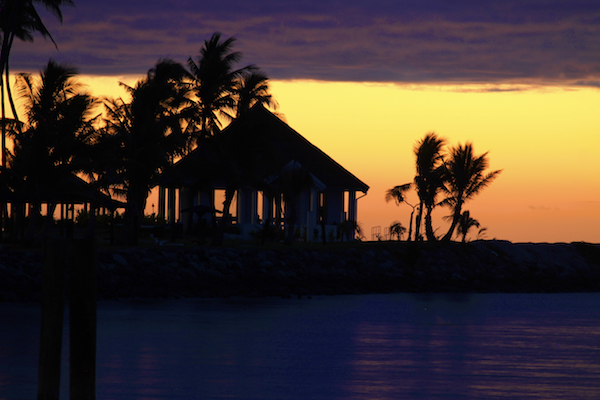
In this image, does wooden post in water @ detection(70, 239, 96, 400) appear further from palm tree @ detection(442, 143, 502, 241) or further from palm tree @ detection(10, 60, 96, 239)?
palm tree @ detection(442, 143, 502, 241)

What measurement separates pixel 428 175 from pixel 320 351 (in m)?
27.6

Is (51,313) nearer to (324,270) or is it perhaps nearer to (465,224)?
(324,270)

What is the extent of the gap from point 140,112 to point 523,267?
64.4 feet

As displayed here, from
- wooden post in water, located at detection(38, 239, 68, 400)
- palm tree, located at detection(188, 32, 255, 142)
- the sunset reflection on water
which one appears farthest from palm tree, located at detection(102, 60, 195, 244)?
wooden post in water, located at detection(38, 239, 68, 400)

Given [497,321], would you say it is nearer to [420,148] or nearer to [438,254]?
[438,254]

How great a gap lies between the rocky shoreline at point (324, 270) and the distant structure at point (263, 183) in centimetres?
280

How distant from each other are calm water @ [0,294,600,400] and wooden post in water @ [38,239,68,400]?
210 cm

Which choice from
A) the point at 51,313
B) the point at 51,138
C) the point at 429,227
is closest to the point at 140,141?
the point at 51,138

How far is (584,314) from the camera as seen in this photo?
2841 cm

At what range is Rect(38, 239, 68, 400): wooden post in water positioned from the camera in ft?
30.2

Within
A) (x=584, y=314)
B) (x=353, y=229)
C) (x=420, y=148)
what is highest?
(x=420, y=148)

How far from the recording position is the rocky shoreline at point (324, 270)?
90.9ft

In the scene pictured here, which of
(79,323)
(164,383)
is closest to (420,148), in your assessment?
(164,383)

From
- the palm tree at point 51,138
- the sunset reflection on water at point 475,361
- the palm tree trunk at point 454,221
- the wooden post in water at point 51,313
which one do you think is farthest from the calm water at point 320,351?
the palm tree trunk at point 454,221
